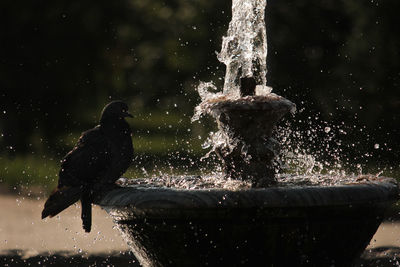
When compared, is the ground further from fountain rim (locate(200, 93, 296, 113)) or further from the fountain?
fountain rim (locate(200, 93, 296, 113))

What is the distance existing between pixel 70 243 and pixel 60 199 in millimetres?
3026

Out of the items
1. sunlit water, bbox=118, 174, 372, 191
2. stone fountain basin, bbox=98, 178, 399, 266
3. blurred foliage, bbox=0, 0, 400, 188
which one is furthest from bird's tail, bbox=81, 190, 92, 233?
blurred foliage, bbox=0, 0, 400, 188

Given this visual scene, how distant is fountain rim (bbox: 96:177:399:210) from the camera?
3.55m

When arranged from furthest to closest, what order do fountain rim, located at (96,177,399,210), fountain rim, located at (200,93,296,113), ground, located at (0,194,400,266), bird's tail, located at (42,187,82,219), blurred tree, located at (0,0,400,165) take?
1. blurred tree, located at (0,0,400,165)
2. ground, located at (0,194,400,266)
3. fountain rim, located at (200,93,296,113)
4. bird's tail, located at (42,187,82,219)
5. fountain rim, located at (96,177,399,210)

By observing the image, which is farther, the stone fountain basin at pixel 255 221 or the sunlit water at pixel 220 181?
the sunlit water at pixel 220 181

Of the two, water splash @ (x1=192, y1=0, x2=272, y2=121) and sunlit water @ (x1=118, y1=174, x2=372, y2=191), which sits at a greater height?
water splash @ (x1=192, y1=0, x2=272, y2=121)

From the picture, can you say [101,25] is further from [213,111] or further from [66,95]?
[213,111]

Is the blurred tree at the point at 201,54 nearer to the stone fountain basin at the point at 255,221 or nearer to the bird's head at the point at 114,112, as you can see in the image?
the bird's head at the point at 114,112

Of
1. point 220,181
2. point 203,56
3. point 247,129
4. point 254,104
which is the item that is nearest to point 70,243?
point 220,181

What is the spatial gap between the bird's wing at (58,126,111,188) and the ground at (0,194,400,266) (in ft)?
6.37

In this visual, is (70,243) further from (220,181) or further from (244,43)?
(220,181)

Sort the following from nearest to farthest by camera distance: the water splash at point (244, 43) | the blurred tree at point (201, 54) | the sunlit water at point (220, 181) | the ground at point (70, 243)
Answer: the sunlit water at point (220, 181)
the water splash at point (244, 43)
the ground at point (70, 243)
the blurred tree at point (201, 54)

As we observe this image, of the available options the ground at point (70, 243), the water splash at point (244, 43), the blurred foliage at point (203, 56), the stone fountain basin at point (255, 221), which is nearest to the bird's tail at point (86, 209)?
the stone fountain basin at point (255, 221)

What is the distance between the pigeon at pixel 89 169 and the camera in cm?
415
